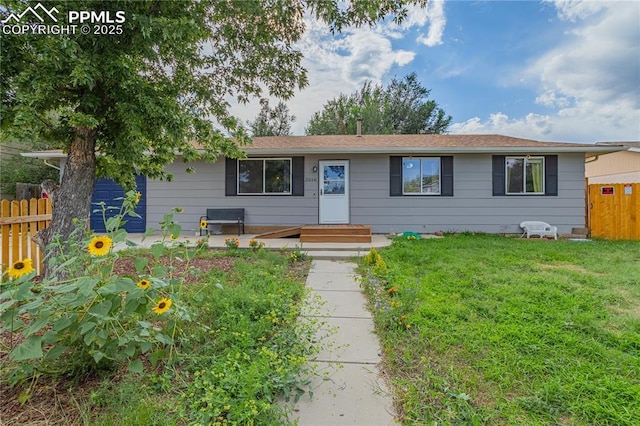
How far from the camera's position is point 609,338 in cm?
238

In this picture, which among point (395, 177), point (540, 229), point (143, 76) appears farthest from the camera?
point (395, 177)

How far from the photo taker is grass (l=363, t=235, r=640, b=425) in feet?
5.51

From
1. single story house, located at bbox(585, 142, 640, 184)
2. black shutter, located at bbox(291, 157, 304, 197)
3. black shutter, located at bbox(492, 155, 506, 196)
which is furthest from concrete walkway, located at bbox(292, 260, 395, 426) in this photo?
single story house, located at bbox(585, 142, 640, 184)

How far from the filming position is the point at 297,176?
327 inches

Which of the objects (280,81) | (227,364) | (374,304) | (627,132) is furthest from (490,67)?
(227,364)

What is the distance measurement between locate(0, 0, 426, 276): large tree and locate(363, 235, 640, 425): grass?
3.06 metres

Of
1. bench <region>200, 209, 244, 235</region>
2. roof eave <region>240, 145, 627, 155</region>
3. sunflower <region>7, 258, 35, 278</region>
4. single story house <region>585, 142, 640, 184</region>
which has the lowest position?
sunflower <region>7, 258, 35, 278</region>

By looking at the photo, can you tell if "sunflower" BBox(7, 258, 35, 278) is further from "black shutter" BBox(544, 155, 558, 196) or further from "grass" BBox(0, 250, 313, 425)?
"black shutter" BBox(544, 155, 558, 196)

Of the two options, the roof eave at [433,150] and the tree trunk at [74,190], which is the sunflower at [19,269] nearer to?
the tree trunk at [74,190]

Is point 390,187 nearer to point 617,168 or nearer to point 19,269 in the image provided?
point 19,269

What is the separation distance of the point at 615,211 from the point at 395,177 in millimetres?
5685

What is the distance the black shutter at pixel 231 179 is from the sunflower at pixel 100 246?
22.4 feet

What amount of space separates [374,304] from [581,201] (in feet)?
26.5

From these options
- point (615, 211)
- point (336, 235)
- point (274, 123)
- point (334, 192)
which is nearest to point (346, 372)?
point (336, 235)
